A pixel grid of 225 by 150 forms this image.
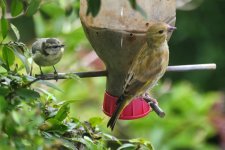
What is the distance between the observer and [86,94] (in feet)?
19.4

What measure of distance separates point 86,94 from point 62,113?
10.8 feet

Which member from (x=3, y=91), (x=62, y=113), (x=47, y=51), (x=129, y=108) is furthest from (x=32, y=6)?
(x=129, y=108)

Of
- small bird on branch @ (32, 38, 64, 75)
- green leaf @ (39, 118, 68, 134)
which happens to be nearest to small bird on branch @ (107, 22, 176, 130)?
small bird on branch @ (32, 38, 64, 75)

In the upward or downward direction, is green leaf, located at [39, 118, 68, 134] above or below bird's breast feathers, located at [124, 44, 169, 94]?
above

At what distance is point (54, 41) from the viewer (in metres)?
3.19

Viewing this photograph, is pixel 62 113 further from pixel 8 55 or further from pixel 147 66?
pixel 147 66

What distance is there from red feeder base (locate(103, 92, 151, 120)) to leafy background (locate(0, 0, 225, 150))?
0.46 ft

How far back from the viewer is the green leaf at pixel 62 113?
2.60 meters

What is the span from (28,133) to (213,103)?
185 inches

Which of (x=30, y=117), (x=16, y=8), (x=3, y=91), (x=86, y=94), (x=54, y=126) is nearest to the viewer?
(x=30, y=117)

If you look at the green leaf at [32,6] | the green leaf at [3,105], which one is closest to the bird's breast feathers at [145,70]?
the green leaf at [32,6]

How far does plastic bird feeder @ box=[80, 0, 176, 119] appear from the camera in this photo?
3.54 m

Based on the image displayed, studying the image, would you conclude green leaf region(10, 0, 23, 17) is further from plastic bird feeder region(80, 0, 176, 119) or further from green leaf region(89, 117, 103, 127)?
plastic bird feeder region(80, 0, 176, 119)

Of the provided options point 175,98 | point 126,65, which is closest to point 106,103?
point 126,65
